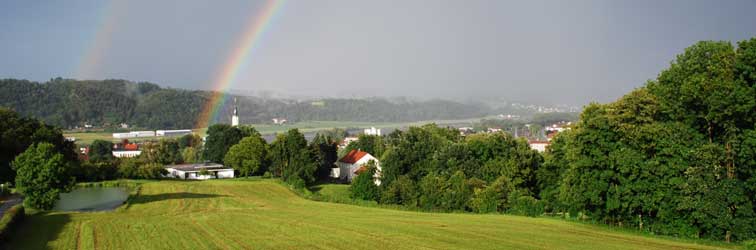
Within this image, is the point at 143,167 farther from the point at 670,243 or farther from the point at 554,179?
the point at 670,243

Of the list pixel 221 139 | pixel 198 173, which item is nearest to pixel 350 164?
pixel 198 173

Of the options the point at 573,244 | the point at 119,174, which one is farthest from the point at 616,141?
the point at 119,174

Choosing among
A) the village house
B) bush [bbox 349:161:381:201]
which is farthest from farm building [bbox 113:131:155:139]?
bush [bbox 349:161:381:201]

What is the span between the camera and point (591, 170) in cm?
3036

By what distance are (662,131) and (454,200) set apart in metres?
17.3

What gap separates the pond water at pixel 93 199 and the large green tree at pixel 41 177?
5.51 m

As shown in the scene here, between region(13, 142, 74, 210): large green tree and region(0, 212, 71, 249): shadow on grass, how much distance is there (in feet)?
14.4

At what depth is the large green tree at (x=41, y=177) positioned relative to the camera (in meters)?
33.2

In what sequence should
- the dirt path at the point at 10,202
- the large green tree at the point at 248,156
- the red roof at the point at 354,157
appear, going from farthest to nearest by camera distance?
the red roof at the point at 354,157 < the large green tree at the point at 248,156 < the dirt path at the point at 10,202

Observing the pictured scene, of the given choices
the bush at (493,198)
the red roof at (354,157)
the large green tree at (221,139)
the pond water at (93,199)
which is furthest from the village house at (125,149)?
the bush at (493,198)

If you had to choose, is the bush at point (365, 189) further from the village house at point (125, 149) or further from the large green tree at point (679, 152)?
the village house at point (125, 149)

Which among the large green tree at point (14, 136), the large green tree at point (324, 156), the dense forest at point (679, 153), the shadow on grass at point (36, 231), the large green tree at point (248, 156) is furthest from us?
the large green tree at point (324, 156)

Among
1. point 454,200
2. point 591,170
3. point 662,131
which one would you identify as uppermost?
point 662,131

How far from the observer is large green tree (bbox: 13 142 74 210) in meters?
33.2
